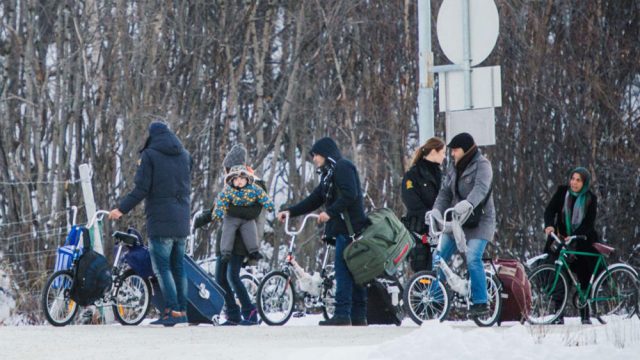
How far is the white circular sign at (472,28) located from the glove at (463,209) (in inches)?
63.8

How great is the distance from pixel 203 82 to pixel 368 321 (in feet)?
A: 26.6

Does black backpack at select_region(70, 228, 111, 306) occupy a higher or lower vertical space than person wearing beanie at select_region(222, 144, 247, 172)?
lower

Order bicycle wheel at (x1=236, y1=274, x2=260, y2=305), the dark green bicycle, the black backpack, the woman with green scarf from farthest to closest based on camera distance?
1. bicycle wheel at (x1=236, y1=274, x2=260, y2=305)
2. the woman with green scarf
3. the dark green bicycle
4. the black backpack

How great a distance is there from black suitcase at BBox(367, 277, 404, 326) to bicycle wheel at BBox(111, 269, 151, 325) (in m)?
2.11

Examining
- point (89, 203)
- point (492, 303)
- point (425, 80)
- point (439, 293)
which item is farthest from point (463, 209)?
point (89, 203)

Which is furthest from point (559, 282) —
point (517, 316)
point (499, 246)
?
point (499, 246)

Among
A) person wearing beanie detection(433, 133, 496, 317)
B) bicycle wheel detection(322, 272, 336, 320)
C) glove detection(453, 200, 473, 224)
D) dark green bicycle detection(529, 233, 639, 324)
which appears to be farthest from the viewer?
dark green bicycle detection(529, 233, 639, 324)

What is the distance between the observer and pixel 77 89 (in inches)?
825

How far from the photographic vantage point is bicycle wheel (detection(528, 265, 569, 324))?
15.7 metres

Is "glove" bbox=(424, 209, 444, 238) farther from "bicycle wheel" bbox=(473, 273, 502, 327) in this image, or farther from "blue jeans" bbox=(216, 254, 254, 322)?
"blue jeans" bbox=(216, 254, 254, 322)

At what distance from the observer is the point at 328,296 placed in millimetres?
15750

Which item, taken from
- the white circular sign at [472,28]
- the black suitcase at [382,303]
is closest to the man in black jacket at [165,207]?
the black suitcase at [382,303]

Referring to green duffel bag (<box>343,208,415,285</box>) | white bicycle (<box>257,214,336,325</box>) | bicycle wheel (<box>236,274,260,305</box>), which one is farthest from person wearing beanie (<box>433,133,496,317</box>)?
bicycle wheel (<box>236,274,260,305</box>)

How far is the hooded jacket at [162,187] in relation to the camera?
14.6 meters
